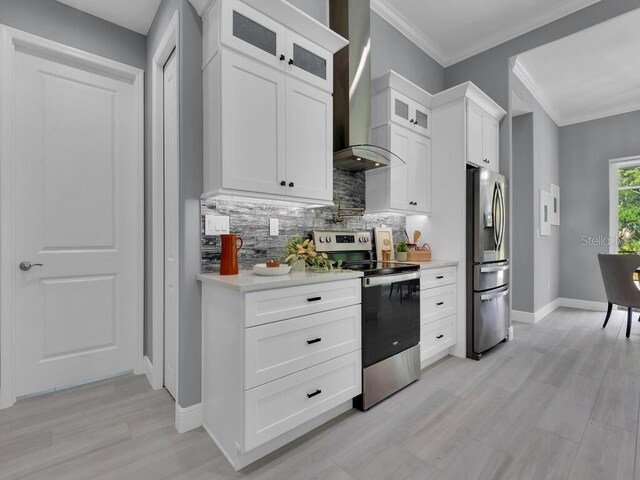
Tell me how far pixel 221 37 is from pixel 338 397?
87.3 inches

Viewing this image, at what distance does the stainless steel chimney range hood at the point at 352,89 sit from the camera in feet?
8.29

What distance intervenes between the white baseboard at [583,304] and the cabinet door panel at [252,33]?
594 cm

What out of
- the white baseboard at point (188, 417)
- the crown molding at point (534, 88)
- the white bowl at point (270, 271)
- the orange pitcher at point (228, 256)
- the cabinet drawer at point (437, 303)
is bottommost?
the white baseboard at point (188, 417)

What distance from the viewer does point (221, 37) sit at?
5.86 feet

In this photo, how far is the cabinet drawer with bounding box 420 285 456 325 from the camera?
9.00ft

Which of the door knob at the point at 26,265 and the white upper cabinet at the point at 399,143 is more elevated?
the white upper cabinet at the point at 399,143

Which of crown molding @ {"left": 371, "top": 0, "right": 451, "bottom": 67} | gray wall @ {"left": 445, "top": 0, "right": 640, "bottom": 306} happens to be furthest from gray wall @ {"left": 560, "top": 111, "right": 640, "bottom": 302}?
crown molding @ {"left": 371, "top": 0, "right": 451, "bottom": 67}

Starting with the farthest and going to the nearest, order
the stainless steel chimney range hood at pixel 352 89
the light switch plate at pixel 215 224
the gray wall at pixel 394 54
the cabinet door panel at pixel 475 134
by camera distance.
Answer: the cabinet door panel at pixel 475 134, the gray wall at pixel 394 54, the stainless steel chimney range hood at pixel 352 89, the light switch plate at pixel 215 224

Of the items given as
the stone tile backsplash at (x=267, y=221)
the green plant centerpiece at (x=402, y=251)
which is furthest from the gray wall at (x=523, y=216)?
the stone tile backsplash at (x=267, y=221)

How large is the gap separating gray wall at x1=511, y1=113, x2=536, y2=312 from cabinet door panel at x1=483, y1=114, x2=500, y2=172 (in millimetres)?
1129

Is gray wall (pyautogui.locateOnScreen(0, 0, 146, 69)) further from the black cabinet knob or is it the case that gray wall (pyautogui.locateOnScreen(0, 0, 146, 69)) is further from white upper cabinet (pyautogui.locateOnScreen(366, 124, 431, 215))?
the black cabinet knob

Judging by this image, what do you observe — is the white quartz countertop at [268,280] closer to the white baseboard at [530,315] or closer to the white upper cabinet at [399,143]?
the white upper cabinet at [399,143]

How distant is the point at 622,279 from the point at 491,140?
2297mm

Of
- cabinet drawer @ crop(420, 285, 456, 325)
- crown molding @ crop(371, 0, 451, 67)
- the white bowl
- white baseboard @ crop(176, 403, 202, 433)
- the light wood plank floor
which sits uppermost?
crown molding @ crop(371, 0, 451, 67)
